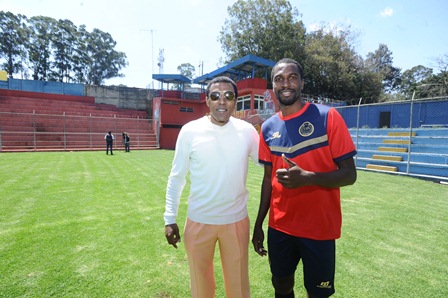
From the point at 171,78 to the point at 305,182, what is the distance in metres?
34.9

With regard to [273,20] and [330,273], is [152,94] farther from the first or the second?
[330,273]

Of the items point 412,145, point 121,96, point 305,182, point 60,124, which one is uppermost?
point 121,96

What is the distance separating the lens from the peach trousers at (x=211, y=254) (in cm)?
213

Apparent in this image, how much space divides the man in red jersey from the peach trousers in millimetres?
282

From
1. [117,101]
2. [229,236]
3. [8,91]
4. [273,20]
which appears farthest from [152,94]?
[229,236]

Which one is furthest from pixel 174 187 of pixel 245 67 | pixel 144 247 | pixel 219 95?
pixel 245 67

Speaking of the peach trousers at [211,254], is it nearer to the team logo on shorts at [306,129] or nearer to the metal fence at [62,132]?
the team logo on shorts at [306,129]

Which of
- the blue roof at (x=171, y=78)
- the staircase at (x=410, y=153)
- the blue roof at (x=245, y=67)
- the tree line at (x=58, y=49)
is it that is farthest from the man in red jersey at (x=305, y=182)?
the tree line at (x=58, y=49)

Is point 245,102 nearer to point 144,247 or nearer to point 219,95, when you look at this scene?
point 144,247

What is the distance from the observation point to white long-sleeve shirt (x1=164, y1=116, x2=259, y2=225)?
84.5 inches

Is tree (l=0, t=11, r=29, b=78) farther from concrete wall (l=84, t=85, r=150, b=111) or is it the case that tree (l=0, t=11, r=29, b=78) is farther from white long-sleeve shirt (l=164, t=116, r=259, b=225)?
white long-sleeve shirt (l=164, t=116, r=259, b=225)

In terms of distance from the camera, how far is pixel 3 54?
48.2 m

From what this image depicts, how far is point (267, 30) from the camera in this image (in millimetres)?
35000

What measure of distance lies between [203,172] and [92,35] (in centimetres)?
7035
